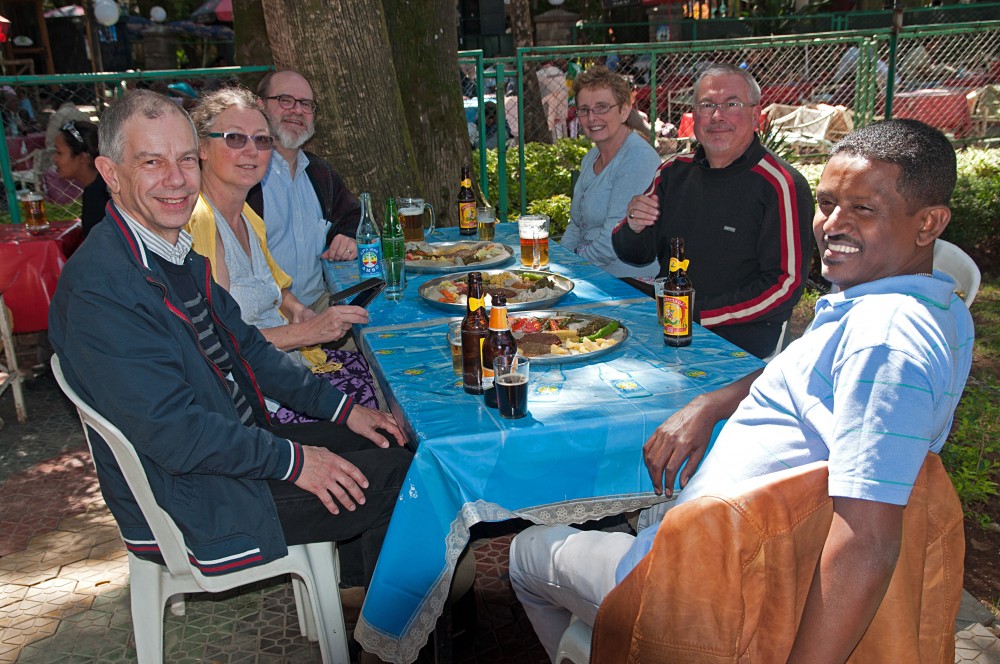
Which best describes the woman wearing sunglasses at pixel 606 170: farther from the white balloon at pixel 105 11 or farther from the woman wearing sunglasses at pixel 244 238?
the white balloon at pixel 105 11

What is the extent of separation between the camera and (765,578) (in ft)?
5.09

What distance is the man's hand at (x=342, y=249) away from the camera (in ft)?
15.0

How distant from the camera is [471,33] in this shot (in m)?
21.4

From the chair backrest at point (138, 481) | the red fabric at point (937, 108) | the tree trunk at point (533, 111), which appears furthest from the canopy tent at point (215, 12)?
the chair backrest at point (138, 481)

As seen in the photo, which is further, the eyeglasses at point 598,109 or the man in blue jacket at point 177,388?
the eyeglasses at point 598,109

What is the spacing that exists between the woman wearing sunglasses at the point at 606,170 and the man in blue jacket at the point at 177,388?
2.30m

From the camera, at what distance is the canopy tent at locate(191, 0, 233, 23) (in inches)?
944

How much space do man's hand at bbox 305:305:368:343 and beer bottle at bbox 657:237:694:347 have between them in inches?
47.4

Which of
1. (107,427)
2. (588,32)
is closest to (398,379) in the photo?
(107,427)

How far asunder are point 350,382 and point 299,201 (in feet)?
4.74

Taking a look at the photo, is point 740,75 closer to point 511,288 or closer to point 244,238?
point 511,288

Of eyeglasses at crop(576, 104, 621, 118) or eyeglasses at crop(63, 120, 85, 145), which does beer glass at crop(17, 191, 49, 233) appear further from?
eyeglasses at crop(576, 104, 621, 118)

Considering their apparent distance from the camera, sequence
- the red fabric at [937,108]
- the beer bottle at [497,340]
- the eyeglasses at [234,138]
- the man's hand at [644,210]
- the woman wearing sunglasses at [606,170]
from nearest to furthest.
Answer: the beer bottle at [497,340]
the eyeglasses at [234,138]
the man's hand at [644,210]
the woman wearing sunglasses at [606,170]
the red fabric at [937,108]

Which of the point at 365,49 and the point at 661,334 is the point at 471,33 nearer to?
the point at 365,49
